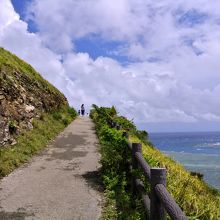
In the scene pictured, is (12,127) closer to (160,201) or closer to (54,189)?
(54,189)

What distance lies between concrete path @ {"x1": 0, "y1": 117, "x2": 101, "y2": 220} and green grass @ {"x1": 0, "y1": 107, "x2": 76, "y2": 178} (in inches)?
12.3

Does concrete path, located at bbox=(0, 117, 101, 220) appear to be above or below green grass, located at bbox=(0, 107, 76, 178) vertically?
below

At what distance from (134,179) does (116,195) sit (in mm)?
723

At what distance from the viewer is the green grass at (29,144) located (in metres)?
13.9

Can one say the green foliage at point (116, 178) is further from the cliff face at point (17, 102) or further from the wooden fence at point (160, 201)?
the cliff face at point (17, 102)

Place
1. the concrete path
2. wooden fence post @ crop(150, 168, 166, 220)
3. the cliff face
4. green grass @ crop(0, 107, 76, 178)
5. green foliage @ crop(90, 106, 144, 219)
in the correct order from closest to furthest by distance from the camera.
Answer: wooden fence post @ crop(150, 168, 166, 220), green foliage @ crop(90, 106, 144, 219), the concrete path, green grass @ crop(0, 107, 76, 178), the cliff face

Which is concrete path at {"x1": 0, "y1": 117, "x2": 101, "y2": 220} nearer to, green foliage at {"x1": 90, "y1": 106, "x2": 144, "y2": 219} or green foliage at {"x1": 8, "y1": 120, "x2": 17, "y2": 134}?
green foliage at {"x1": 90, "y1": 106, "x2": 144, "y2": 219}

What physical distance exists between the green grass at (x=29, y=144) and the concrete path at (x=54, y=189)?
1.03 feet

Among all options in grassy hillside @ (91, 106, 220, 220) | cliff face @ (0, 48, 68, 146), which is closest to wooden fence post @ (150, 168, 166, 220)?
grassy hillside @ (91, 106, 220, 220)

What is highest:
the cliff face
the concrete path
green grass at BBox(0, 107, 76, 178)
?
the cliff face

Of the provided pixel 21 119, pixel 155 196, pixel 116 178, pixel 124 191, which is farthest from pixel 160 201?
pixel 21 119

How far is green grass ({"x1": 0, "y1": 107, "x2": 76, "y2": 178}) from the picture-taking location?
13936 millimetres

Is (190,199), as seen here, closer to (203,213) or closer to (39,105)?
(203,213)

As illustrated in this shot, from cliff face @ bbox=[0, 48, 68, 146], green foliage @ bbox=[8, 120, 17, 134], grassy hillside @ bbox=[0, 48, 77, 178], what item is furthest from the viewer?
green foliage @ bbox=[8, 120, 17, 134]
